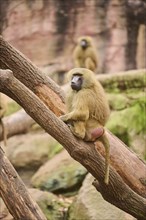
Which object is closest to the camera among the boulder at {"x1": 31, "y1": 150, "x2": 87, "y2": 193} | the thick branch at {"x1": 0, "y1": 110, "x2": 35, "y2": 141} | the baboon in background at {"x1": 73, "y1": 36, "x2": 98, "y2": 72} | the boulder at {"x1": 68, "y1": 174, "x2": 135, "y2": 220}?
the boulder at {"x1": 68, "y1": 174, "x2": 135, "y2": 220}

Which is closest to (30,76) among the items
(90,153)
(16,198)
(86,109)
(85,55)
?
(86,109)

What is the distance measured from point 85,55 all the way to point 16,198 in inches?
306

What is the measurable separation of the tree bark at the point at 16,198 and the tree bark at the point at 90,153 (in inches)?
20.2

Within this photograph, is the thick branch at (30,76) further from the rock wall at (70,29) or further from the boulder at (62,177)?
the rock wall at (70,29)

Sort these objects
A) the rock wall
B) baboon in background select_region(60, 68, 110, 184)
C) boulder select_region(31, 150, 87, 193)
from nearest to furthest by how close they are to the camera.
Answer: baboon in background select_region(60, 68, 110, 184) < boulder select_region(31, 150, 87, 193) < the rock wall

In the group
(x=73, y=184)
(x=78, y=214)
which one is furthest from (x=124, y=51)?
(x=78, y=214)

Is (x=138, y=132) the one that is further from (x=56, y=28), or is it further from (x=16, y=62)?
(x=56, y=28)

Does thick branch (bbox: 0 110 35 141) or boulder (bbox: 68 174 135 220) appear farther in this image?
thick branch (bbox: 0 110 35 141)

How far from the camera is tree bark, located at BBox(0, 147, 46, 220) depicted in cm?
425

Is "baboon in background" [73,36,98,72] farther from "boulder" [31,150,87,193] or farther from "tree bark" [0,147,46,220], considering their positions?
"tree bark" [0,147,46,220]

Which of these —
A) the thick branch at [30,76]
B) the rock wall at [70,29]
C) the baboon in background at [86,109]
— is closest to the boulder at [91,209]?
the thick branch at [30,76]

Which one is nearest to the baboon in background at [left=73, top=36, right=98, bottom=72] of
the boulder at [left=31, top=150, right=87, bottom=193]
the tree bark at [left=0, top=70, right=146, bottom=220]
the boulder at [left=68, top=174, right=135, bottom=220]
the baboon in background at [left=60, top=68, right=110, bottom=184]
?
the boulder at [left=31, top=150, right=87, bottom=193]

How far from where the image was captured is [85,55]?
465 inches

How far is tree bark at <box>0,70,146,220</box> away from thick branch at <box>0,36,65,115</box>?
67 centimetres
